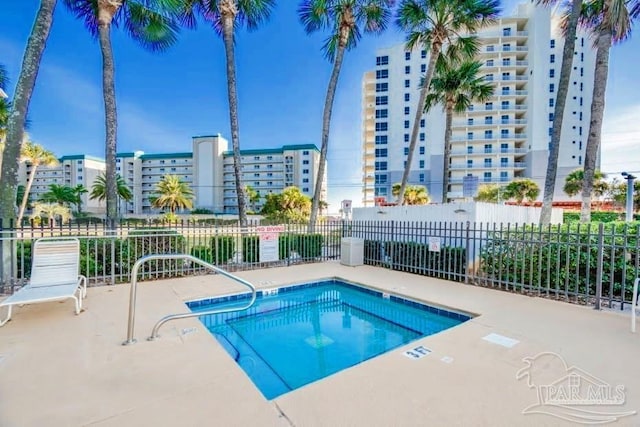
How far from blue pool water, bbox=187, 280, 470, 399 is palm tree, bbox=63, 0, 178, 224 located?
4700 mm

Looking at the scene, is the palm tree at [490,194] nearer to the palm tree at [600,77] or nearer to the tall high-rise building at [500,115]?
the tall high-rise building at [500,115]

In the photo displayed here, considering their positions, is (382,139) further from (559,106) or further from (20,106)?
(20,106)

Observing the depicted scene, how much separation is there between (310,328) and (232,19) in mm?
10555

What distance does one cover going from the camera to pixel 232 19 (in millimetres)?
10039

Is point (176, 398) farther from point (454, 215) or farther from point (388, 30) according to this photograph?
point (388, 30)

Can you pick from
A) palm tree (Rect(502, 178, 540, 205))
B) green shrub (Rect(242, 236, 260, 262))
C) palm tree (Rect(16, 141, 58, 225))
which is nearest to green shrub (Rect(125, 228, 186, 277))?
green shrub (Rect(242, 236, 260, 262))

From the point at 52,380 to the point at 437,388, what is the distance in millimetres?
3791

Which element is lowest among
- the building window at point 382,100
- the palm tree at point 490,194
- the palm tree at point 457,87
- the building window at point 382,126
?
the palm tree at point 490,194

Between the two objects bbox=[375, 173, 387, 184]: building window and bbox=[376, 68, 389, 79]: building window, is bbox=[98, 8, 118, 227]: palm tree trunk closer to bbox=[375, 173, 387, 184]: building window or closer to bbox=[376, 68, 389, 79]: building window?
bbox=[375, 173, 387, 184]: building window

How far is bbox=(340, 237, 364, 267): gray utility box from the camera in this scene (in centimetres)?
950

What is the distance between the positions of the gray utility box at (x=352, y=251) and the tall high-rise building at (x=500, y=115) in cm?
3563

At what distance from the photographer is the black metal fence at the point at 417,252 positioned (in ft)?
18.3

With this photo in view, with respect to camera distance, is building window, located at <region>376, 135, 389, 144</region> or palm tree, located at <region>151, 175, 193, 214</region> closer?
building window, located at <region>376, 135, 389, 144</region>

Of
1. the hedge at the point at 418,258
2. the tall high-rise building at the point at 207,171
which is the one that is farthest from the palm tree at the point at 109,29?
the tall high-rise building at the point at 207,171
